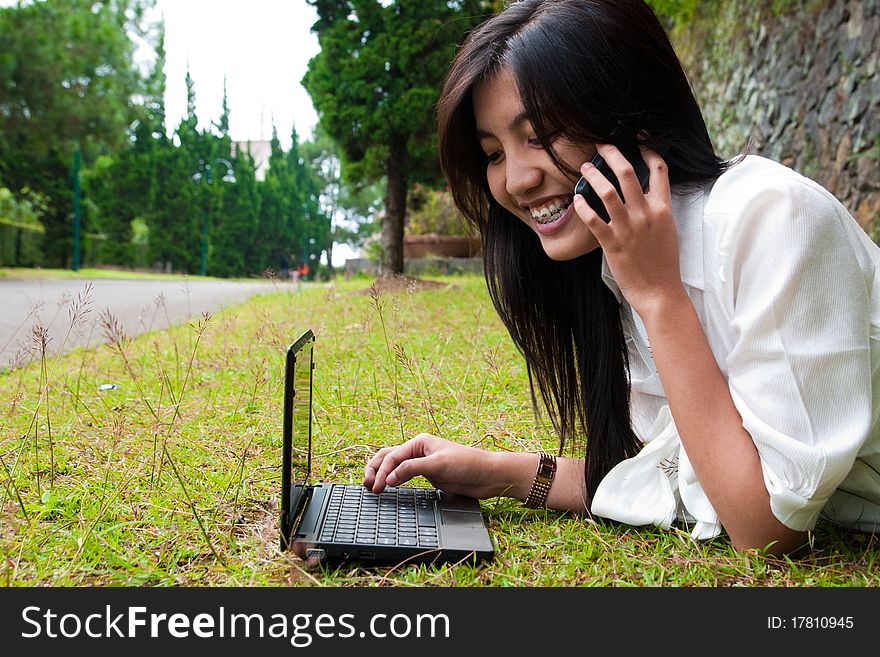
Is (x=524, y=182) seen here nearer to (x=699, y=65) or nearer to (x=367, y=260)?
(x=699, y=65)

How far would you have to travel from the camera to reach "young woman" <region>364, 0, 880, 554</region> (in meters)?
1.25

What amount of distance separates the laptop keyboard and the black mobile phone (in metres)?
0.72

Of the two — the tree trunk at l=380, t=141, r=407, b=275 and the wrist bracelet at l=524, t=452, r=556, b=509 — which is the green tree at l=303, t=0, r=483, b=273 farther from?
the wrist bracelet at l=524, t=452, r=556, b=509

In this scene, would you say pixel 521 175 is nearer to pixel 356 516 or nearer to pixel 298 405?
pixel 298 405

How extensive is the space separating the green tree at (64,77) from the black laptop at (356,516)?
1389cm

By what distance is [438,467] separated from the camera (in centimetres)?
165

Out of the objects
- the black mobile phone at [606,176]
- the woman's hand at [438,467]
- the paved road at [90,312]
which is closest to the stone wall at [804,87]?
the black mobile phone at [606,176]

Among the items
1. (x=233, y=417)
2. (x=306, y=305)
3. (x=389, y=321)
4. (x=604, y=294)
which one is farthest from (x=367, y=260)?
(x=604, y=294)

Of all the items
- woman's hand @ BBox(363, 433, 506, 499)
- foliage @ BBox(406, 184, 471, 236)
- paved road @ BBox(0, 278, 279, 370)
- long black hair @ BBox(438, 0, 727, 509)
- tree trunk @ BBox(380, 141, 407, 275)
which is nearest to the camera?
long black hair @ BBox(438, 0, 727, 509)

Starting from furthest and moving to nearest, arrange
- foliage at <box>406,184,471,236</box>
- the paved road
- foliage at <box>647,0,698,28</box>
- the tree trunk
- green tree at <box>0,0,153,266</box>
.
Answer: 1. foliage at <box>406,184,471,236</box>
2. green tree at <box>0,0,153,266</box>
3. the tree trunk
4. foliage at <box>647,0,698,28</box>
5. the paved road

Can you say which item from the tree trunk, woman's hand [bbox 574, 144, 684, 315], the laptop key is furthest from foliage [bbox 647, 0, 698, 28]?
the laptop key

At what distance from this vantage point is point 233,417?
2.63 m
